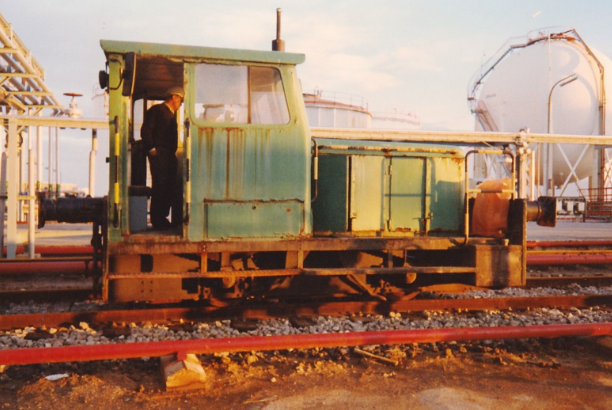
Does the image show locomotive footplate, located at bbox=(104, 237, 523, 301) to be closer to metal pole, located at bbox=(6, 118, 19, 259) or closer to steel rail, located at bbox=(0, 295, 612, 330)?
steel rail, located at bbox=(0, 295, 612, 330)

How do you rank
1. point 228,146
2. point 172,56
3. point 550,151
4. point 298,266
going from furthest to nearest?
point 550,151 → point 298,266 → point 228,146 → point 172,56

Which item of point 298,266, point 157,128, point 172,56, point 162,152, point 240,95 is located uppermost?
point 172,56

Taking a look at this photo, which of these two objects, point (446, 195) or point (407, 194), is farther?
point (446, 195)

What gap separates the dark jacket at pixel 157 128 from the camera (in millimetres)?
5695

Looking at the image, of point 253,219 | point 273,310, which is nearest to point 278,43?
point 253,219

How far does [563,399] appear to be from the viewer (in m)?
3.82

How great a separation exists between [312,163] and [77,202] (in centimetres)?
262

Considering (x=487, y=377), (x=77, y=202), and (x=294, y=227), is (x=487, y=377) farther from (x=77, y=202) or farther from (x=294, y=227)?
(x=77, y=202)

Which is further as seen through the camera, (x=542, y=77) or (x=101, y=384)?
(x=542, y=77)

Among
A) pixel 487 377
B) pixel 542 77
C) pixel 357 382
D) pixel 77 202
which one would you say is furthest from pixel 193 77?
pixel 542 77

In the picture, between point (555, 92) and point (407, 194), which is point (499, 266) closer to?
point (407, 194)

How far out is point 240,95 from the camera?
531cm

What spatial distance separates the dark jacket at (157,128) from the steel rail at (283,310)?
1.92 m

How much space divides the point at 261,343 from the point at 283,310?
1948 mm
